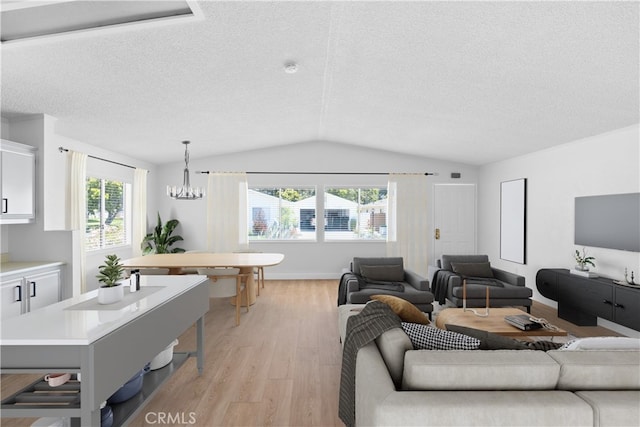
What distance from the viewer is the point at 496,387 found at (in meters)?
1.51

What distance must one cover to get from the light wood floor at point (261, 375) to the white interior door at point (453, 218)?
2.49 meters

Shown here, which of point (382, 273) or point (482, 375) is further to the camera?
point (382, 273)

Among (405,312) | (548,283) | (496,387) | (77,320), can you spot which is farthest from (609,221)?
(77,320)

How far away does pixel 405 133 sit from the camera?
565cm

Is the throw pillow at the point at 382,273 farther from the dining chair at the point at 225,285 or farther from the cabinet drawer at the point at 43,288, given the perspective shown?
the cabinet drawer at the point at 43,288

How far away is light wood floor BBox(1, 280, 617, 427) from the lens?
2375 mm

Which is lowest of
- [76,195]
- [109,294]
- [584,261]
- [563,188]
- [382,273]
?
[382,273]

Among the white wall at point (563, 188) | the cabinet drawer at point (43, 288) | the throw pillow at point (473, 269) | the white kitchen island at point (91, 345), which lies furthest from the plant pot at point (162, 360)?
the white wall at point (563, 188)

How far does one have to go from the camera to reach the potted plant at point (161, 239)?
262 inches

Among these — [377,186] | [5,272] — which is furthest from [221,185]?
[5,272]

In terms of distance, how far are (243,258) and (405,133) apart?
10.2 feet

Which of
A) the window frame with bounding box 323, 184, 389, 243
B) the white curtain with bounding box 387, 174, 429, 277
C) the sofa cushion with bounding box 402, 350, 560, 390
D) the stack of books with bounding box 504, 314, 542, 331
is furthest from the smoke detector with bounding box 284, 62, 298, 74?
the white curtain with bounding box 387, 174, 429, 277

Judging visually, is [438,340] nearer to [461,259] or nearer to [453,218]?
[461,259]

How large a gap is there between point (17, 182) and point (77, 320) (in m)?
2.61
